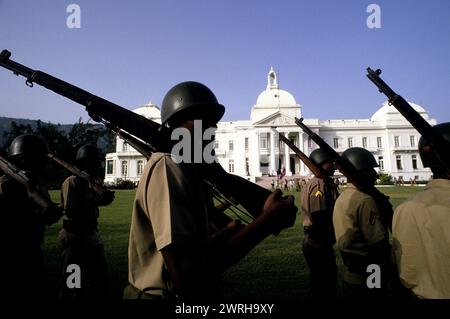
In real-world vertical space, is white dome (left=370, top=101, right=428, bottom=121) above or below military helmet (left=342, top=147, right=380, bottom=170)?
above

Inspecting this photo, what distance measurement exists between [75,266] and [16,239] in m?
0.89

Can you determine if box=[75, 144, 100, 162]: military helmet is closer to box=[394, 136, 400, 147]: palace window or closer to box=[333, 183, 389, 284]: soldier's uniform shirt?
box=[333, 183, 389, 284]: soldier's uniform shirt

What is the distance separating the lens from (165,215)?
54.8 inches

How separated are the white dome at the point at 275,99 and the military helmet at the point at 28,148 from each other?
65.3m

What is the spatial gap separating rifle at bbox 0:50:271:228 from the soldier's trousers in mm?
2781

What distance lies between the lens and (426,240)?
1969mm

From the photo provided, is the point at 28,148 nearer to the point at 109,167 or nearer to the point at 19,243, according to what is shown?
the point at 19,243

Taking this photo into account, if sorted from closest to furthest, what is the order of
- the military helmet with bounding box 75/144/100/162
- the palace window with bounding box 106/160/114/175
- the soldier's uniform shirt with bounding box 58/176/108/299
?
the soldier's uniform shirt with bounding box 58/176/108/299 → the military helmet with bounding box 75/144/100/162 → the palace window with bounding box 106/160/114/175

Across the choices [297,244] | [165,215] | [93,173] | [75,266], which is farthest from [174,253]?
[297,244]

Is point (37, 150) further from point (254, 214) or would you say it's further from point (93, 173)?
point (254, 214)

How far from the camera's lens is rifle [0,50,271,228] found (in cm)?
208

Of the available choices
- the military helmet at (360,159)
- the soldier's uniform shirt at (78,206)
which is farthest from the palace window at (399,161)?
the soldier's uniform shirt at (78,206)

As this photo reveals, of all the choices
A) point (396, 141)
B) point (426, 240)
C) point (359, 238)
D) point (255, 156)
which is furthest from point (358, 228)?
point (396, 141)

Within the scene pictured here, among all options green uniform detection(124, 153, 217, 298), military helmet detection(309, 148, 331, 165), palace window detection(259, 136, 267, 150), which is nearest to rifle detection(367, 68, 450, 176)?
green uniform detection(124, 153, 217, 298)
